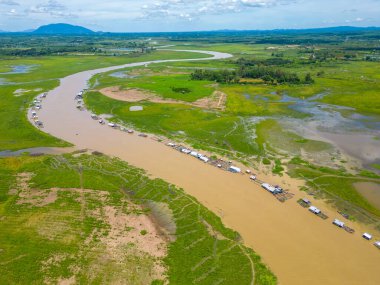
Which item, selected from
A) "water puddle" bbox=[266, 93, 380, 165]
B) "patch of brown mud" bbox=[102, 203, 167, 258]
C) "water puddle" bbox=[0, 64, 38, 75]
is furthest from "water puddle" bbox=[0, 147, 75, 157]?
"water puddle" bbox=[0, 64, 38, 75]

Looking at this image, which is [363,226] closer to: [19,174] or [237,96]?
[19,174]

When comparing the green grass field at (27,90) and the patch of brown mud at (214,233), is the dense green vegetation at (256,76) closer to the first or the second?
the green grass field at (27,90)

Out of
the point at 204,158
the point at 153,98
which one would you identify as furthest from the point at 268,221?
the point at 153,98

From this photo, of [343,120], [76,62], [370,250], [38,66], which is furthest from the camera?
[76,62]

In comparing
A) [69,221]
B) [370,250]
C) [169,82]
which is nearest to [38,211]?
[69,221]

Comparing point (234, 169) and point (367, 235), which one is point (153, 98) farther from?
point (367, 235)

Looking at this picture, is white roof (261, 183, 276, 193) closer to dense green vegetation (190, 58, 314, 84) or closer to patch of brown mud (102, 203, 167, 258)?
→ patch of brown mud (102, 203, 167, 258)
